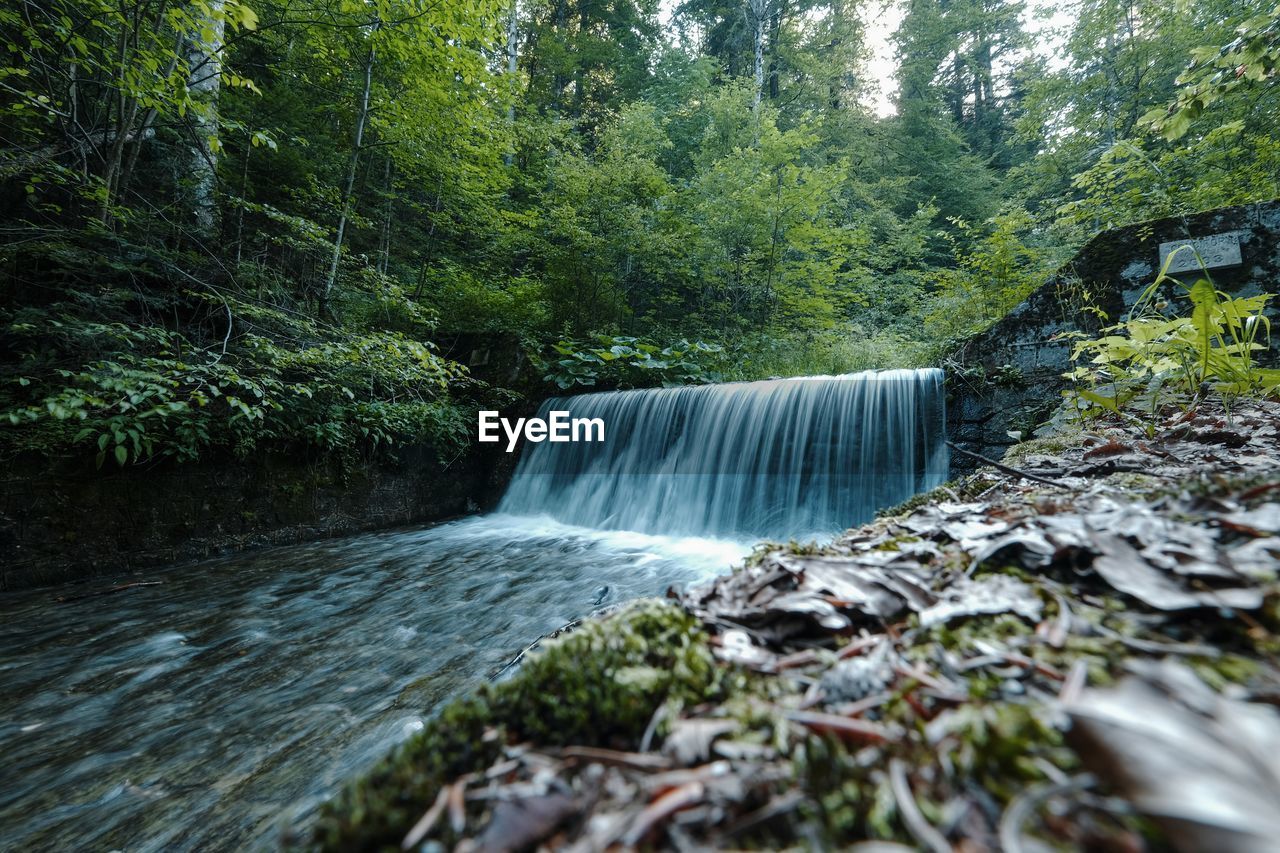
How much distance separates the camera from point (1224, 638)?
2.05 feet

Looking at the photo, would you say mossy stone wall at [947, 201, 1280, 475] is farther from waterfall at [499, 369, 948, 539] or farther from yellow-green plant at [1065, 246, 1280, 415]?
yellow-green plant at [1065, 246, 1280, 415]

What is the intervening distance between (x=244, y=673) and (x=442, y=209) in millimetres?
9223

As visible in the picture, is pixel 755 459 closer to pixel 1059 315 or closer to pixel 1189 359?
pixel 1059 315

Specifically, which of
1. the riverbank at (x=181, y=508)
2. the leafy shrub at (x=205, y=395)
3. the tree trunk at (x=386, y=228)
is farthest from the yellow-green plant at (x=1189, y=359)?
the tree trunk at (x=386, y=228)

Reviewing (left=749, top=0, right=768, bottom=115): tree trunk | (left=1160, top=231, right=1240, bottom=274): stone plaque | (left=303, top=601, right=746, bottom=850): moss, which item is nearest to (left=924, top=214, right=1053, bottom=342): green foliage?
(left=1160, top=231, right=1240, bottom=274): stone plaque

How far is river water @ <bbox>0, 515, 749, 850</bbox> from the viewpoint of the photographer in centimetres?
158

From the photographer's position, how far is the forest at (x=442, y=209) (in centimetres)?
404

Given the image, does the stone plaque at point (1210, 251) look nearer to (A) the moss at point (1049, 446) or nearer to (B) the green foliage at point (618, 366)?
(A) the moss at point (1049, 446)

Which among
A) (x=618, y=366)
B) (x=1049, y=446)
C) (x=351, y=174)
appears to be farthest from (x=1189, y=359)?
(x=351, y=174)

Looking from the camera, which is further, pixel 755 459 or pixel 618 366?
pixel 618 366

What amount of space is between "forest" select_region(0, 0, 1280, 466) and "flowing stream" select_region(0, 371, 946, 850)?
1.30m

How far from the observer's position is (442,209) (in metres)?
9.61

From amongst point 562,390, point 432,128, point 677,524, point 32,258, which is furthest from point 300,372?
point 432,128

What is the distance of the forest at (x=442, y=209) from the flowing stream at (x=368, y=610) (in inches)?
51.3
